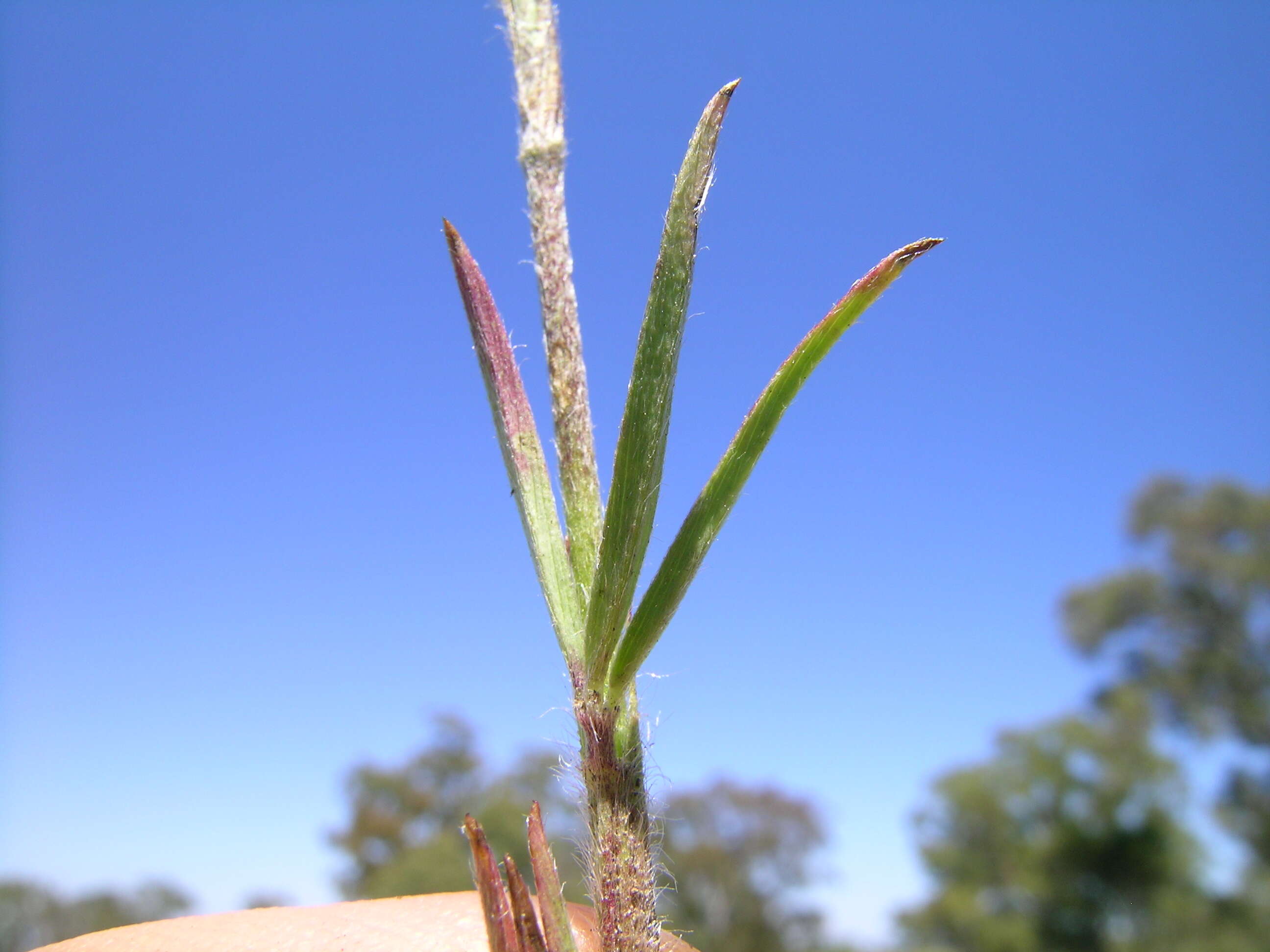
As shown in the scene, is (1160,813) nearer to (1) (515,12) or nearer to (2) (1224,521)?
(2) (1224,521)

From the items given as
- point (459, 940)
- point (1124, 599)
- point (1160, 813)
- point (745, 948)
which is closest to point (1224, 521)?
point (1124, 599)

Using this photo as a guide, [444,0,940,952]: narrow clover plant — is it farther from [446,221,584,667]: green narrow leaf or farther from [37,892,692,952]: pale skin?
[37,892,692,952]: pale skin

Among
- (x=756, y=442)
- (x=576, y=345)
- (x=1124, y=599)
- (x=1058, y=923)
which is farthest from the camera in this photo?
(x=1124, y=599)

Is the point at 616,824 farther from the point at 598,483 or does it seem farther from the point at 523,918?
the point at 598,483

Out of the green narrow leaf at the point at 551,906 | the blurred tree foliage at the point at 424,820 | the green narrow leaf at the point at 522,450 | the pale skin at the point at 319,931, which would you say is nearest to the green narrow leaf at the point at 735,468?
the green narrow leaf at the point at 522,450

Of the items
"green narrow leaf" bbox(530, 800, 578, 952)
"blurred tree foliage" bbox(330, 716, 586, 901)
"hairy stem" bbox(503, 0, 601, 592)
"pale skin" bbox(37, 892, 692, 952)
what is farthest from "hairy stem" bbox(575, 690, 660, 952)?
"blurred tree foliage" bbox(330, 716, 586, 901)

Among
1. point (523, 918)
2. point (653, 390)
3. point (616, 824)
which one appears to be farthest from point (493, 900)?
point (653, 390)
